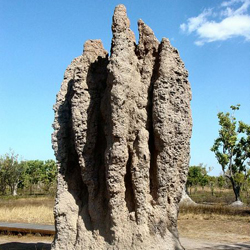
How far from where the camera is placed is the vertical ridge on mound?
5004 millimetres

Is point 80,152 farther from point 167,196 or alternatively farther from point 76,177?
point 167,196

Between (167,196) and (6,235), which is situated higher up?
(167,196)

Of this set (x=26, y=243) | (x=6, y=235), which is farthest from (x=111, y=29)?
(x=6, y=235)

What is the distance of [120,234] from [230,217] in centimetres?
998

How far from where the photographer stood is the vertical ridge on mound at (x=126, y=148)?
500cm

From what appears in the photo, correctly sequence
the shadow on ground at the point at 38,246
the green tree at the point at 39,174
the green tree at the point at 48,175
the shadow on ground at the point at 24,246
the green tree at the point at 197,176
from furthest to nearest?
the green tree at the point at 39,174 < the green tree at the point at 48,175 < the green tree at the point at 197,176 < the shadow on ground at the point at 24,246 < the shadow on ground at the point at 38,246

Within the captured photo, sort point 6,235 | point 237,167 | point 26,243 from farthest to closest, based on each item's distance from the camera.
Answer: point 237,167, point 6,235, point 26,243

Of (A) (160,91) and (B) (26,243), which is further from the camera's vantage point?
(B) (26,243)

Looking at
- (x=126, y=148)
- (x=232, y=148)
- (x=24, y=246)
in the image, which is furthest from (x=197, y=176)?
(x=126, y=148)

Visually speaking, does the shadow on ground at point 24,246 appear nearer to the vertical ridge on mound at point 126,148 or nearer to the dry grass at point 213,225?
the vertical ridge on mound at point 126,148

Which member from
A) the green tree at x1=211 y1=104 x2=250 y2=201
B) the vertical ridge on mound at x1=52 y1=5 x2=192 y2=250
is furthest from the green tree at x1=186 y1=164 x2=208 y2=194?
the vertical ridge on mound at x1=52 y1=5 x2=192 y2=250

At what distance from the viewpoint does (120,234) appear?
4.91 m

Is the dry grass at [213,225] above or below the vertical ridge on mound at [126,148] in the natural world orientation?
below

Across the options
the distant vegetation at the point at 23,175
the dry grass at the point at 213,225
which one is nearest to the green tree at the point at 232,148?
the dry grass at the point at 213,225
